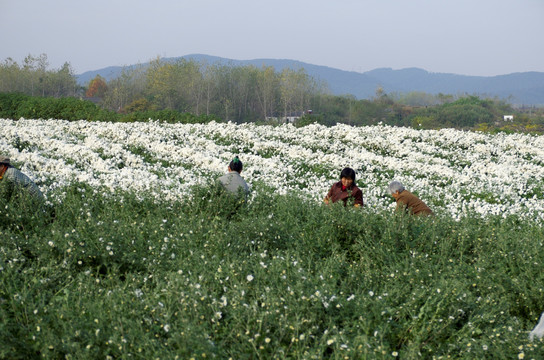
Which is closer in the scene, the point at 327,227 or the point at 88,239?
the point at 88,239

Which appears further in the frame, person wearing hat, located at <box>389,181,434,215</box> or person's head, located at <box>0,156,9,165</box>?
person wearing hat, located at <box>389,181,434,215</box>

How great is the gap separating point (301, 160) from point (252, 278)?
11.2 meters

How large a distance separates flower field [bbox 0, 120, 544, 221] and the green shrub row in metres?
4.44

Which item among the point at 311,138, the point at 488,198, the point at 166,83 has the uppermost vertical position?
the point at 166,83

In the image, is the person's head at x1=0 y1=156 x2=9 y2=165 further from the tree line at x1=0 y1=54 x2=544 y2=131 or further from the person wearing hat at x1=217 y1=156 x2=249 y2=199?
the tree line at x1=0 y1=54 x2=544 y2=131

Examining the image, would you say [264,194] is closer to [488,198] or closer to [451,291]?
[451,291]

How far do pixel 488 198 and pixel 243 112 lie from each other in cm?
6650

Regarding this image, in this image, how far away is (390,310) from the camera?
14.7 ft

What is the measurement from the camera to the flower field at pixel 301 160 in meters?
11.4

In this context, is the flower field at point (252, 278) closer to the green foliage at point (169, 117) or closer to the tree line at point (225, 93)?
the green foliage at point (169, 117)

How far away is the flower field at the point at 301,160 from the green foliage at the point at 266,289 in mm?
1873

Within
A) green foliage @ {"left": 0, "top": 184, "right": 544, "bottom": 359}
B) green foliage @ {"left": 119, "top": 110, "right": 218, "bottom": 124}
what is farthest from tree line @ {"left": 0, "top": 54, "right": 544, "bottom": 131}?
green foliage @ {"left": 0, "top": 184, "right": 544, "bottom": 359}

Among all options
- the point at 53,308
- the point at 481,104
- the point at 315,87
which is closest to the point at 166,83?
the point at 315,87

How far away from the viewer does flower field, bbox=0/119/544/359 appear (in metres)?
4.12
